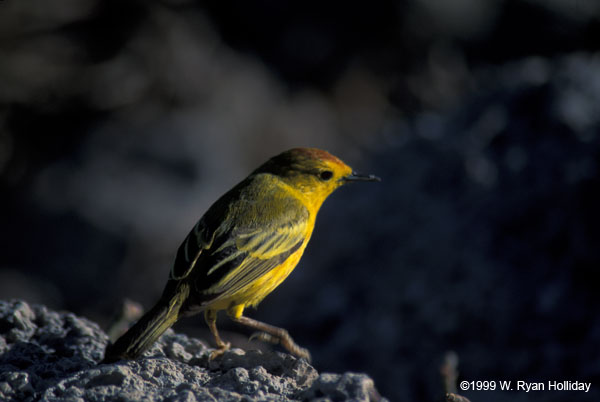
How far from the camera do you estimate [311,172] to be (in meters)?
4.82

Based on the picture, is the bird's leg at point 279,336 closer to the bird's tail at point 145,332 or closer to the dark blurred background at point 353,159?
the bird's tail at point 145,332

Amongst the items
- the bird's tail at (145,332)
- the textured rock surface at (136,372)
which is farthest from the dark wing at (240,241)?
the textured rock surface at (136,372)

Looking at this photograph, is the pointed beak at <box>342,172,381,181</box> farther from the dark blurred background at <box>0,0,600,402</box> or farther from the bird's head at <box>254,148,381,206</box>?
the dark blurred background at <box>0,0,600,402</box>

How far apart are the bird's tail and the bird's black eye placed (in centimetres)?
148

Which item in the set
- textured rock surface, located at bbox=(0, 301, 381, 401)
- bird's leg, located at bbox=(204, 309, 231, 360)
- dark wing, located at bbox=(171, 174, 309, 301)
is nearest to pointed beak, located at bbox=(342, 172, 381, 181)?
dark wing, located at bbox=(171, 174, 309, 301)

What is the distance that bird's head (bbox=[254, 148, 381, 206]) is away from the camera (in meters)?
4.81

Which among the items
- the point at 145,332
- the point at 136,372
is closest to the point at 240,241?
the point at 145,332

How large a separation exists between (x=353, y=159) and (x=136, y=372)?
16.4 feet

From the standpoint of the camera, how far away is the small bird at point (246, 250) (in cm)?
376

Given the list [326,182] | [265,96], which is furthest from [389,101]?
[326,182]

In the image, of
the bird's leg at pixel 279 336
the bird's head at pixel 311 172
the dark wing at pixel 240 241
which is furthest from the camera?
the bird's head at pixel 311 172

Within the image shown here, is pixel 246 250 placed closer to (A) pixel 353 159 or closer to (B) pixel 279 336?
(B) pixel 279 336

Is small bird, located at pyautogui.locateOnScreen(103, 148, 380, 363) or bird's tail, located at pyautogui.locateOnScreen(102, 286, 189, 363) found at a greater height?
small bird, located at pyautogui.locateOnScreen(103, 148, 380, 363)

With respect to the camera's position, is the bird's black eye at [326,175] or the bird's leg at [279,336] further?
the bird's black eye at [326,175]
